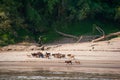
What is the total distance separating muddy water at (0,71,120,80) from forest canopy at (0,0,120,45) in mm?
9397

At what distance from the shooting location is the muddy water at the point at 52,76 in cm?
2081

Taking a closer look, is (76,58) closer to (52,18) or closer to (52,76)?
(52,76)

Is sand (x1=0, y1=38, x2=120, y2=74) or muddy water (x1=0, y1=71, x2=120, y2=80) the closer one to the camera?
muddy water (x1=0, y1=71, x2=120, y2=80)

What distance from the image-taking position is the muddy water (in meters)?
20.8

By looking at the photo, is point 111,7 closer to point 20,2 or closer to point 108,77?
point 20,2

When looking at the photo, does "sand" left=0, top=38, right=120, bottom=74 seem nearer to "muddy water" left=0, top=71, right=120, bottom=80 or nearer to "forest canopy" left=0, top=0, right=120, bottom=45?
"muddy water" left=0, top=71, right=120, bottom=80

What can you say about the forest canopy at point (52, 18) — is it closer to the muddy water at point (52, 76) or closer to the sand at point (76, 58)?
the sand at point (76, 58)

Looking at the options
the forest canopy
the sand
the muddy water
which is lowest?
the muddy water

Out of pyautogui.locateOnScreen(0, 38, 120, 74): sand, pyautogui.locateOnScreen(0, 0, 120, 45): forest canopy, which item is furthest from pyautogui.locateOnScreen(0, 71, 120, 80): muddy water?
pyautogui.locateOnScreen(0, 0, 120, 45): forest canopy

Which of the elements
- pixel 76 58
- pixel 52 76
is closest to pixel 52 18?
pixel 76 58

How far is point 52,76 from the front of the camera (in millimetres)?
21672

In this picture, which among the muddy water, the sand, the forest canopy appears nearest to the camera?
the muddy water

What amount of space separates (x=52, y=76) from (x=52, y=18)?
15.3m

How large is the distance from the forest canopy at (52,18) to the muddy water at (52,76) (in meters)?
9.40
